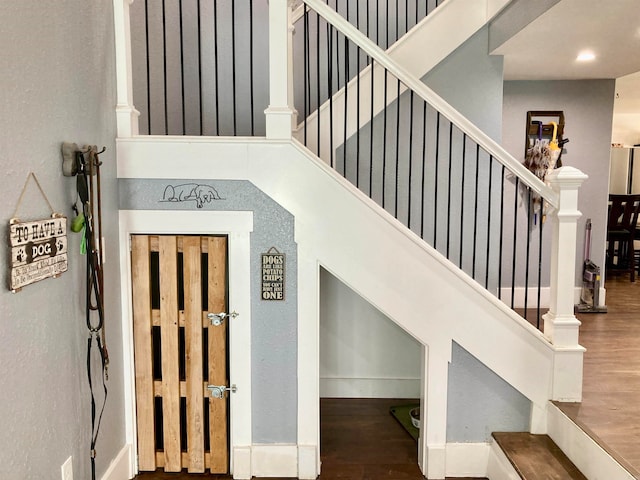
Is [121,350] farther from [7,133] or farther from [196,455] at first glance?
[7,133]

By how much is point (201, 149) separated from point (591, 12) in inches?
93.8

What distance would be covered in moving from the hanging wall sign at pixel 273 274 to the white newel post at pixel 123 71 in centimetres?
106

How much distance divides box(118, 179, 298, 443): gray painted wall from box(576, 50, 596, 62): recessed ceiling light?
2659 millimetres

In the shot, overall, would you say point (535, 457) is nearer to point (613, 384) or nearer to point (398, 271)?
point (613, 384)

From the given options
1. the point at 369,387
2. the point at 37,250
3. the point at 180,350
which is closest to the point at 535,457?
the point at 369,387

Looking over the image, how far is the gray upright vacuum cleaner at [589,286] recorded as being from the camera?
15.4 ft

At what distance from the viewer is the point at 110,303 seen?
2715 millimetres

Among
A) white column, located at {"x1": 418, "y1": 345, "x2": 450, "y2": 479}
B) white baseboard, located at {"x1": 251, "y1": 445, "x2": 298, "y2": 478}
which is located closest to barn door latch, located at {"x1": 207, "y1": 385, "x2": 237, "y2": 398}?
white baseboard, located at {"x1": 251, "y1": 445, "x2": 298, "y2": 478}

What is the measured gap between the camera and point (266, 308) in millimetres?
2877

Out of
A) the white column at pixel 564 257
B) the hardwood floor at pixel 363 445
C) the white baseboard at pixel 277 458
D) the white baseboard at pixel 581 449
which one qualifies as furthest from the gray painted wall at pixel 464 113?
the white baseboard at pixel 277 458

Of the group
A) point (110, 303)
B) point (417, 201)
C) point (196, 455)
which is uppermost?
point (417, 201)

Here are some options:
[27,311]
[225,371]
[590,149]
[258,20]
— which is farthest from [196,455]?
[590,149]

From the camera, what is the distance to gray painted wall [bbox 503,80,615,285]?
464 cm

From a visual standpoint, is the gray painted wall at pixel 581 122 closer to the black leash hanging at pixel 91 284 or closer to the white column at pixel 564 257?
the white column at pixel 564 257
